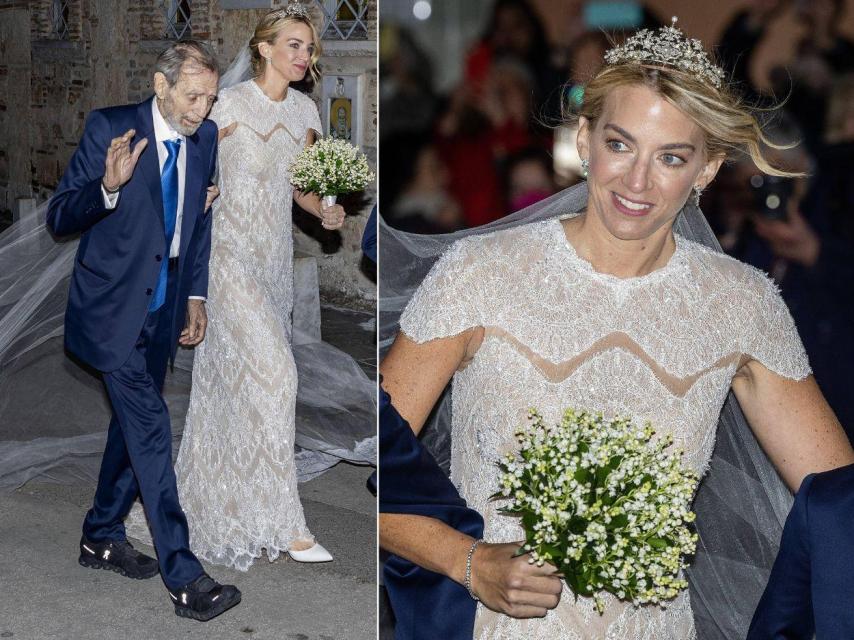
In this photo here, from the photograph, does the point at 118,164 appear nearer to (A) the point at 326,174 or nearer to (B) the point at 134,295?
(B) the point at 134,295

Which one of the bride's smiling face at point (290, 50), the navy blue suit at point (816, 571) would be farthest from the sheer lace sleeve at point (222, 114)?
the navy blue suit at point (816, 571)

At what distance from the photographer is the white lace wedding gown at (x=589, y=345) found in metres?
2.45

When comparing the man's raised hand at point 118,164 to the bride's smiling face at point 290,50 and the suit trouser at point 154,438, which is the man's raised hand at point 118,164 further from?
the bride's smiling face at point 290,50

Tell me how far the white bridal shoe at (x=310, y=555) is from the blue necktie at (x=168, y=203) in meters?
1.14

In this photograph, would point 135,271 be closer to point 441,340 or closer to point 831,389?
point 441,340

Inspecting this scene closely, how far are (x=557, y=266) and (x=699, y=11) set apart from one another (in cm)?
56

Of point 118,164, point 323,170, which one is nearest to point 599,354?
point 118,164

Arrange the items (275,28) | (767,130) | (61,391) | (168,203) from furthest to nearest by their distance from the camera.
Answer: (61,391) → (275,28) → (168,203) → (767,130)

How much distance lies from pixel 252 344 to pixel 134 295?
644 mm

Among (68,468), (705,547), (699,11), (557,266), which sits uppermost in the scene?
(699,11)

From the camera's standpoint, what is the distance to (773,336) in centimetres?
248

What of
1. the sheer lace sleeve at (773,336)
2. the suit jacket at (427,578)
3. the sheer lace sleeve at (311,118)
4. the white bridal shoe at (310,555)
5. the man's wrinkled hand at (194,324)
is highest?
the sheer lace sleeve at (311,118)

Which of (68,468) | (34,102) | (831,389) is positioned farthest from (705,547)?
(34,102)

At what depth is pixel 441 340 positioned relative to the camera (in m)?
2.44
